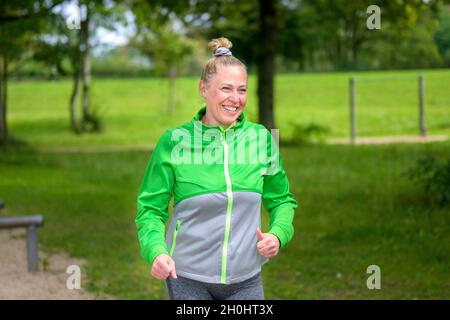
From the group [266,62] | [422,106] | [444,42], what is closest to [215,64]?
[444,42]

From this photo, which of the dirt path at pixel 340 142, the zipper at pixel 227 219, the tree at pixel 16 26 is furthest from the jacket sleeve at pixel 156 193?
the dirt path at pixel 340 142

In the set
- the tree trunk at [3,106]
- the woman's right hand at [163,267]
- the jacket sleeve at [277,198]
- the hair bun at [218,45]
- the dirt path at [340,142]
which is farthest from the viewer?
the tree trunk at [3,106]

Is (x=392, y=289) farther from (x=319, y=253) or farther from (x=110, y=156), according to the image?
(x=110, y=156)

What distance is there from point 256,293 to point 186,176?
54 cm

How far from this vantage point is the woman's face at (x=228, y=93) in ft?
11.0

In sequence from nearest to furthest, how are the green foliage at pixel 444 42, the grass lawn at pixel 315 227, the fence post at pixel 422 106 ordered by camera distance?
the grass lawn at pixel 315 227 → the green foliage at pixel 444 42 → the fence post at pixel 422 106

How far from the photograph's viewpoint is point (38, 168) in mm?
17984

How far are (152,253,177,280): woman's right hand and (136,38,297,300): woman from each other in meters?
0.08

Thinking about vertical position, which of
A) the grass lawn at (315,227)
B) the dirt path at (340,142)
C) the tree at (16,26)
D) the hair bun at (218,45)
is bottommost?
the grass lawn at (315,227)

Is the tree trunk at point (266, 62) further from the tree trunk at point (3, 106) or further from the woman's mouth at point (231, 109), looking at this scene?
the woman's mouth at point (231, 109)

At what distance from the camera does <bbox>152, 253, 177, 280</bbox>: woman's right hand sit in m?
3.17

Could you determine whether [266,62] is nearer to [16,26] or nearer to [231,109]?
[16,26]

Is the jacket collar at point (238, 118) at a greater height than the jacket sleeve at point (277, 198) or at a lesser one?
greater

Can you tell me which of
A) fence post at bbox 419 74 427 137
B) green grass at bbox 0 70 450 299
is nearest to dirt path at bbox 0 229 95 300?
green grass at bbox 0 70 450 299
